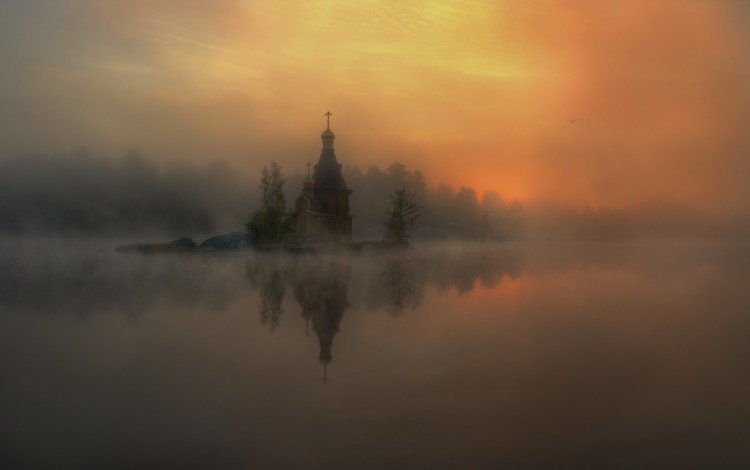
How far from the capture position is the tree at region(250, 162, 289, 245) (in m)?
56.2

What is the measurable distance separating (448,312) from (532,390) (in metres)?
8.36

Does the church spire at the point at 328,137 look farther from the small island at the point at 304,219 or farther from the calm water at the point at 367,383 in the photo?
the calm water at the point at 367,383

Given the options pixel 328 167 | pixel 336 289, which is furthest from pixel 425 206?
pixel 336 289

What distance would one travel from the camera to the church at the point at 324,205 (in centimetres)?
5728

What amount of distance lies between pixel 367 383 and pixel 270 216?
4736 cm

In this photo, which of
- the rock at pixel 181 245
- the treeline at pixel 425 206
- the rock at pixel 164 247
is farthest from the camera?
the treeline at pixel 425 206

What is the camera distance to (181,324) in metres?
15.4

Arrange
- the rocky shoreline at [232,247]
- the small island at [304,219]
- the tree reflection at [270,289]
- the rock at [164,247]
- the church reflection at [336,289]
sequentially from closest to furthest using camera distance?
the church reflection at [336,289] < the tree reflection at [270,289] < the rocky shoreline at [232,247] < the small island at [304,219] < the rock at [164,247]

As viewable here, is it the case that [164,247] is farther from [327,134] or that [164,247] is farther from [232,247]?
[327,134]

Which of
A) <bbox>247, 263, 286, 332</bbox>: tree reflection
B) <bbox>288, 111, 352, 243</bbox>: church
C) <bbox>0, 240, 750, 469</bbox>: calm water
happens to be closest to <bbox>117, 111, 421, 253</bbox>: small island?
<bbox>288, 111, 352, 243</bbox>: church

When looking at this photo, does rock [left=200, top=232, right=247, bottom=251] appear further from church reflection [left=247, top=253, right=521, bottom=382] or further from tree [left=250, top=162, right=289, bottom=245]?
church reflection [left=247, top=253, right=521, bottom=382]

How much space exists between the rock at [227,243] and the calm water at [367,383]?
4016 centimetres

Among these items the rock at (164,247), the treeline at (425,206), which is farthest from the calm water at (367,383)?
the treeline at (425,206)

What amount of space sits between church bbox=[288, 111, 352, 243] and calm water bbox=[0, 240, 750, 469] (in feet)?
121
